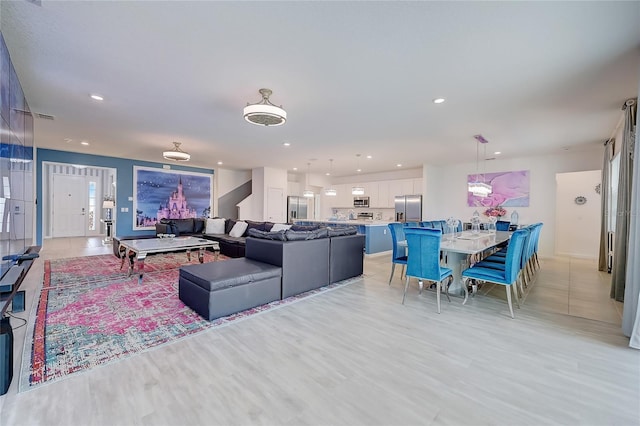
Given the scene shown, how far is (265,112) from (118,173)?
7902mm

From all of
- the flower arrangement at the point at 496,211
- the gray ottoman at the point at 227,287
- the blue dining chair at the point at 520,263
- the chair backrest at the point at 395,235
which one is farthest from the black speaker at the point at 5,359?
the flower arrangement at the point at 496,211

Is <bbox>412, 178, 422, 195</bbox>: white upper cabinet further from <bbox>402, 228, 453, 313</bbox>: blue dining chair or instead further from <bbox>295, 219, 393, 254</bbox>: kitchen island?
<bbox>402, 228, 453, 313</bbox>: blue dining chair

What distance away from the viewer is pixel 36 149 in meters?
7.23

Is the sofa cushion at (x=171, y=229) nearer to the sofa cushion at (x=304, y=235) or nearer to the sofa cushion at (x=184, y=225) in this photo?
the sofa cushion at (x=184, y=225)

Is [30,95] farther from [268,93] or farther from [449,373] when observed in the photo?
[449,373]

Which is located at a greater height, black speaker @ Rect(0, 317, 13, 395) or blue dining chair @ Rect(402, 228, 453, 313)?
blue dining chair @ Rect(402, 228, 453, 313)

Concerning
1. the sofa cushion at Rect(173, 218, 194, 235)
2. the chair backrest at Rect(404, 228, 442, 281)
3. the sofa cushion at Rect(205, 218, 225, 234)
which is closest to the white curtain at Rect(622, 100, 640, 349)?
the chair backrest at Rect(404, 228, 442, 281)

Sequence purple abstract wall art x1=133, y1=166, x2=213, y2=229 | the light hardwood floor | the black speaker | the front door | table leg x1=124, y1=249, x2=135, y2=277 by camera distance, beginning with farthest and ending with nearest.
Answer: the front door → purple abstract wall art x1=133, y1=166, x2=213, y2=229 → table leg x1=124, y1=249, x2=135, y2=277 → the black speaker → the light hardwood floor

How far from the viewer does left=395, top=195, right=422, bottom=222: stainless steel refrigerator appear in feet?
29.0

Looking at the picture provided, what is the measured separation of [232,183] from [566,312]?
34.8 ft

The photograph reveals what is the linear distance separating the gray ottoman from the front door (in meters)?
9.69

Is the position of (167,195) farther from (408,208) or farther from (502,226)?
(502,226)

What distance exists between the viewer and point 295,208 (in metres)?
10.9

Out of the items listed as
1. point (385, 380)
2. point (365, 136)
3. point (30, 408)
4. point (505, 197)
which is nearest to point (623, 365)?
point (385, 380)
